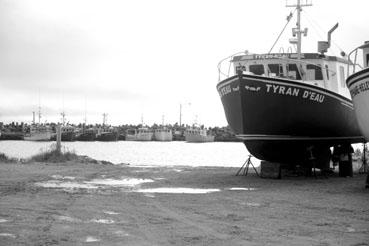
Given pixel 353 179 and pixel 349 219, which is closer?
pixel 349 219

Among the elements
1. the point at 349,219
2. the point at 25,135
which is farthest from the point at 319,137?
the point at 25,135

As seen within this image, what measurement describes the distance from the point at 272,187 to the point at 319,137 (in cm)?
396

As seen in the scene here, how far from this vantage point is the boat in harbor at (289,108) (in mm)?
18172

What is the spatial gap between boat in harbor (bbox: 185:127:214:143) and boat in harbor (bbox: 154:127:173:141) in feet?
46.4

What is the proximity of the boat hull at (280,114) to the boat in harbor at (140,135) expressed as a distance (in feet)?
471

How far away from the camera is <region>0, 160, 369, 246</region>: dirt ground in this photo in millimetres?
8117

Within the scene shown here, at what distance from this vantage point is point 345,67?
22250 mm

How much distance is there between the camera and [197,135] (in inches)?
5773

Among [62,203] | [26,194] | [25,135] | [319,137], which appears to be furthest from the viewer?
[25,135]

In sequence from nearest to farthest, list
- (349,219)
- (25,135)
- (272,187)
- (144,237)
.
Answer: (144,237)
(349,219)
(272,187)
(25,135)

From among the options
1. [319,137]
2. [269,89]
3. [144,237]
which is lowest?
[144,237]

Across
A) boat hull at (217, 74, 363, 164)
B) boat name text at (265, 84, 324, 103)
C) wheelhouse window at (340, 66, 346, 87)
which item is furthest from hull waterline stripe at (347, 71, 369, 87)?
wheelhouse window at (340, 66, 346, 87)

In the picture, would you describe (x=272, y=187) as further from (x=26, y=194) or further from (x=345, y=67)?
(x=345, y=67)

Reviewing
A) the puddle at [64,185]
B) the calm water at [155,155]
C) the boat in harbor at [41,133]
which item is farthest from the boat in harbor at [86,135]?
the puddle at [64,185]
